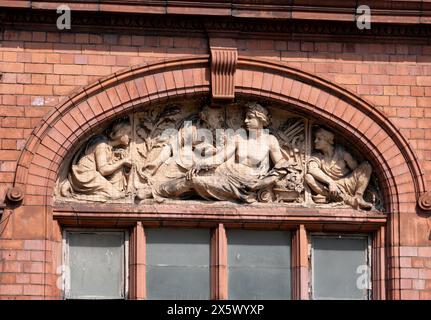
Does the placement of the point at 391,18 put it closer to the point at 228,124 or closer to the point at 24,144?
the point at 228,124

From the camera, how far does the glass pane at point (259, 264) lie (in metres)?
19.3

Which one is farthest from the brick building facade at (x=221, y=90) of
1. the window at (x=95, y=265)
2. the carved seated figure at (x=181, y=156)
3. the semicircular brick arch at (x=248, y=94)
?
the carved seated figure at (x=181, y=156)

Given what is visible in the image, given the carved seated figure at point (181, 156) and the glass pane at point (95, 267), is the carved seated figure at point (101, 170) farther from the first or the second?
the glass pane at point (95, 267)

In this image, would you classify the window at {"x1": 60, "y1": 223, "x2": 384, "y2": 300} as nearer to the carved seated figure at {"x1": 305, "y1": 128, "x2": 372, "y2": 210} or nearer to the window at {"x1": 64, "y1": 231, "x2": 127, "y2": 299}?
the window at {"x1": 64, "y1": 231, "x2": 127, "y2": 299}

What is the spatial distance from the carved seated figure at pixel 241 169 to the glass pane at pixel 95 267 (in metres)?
0.86

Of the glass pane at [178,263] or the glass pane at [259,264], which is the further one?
the glass pane at [259,264]

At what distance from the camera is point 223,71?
19.4 metres

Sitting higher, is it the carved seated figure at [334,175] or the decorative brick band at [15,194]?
the carved seated figure at [334,175]

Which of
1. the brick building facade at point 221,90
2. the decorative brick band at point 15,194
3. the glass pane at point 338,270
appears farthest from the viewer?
the glass pane at point 338,270

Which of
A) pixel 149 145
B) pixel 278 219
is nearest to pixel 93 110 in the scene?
pixel 149 145

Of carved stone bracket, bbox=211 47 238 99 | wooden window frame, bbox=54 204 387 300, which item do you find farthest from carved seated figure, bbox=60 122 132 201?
carved stone bracket, bbox=211 47 238 99

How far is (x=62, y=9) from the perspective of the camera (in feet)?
63.0

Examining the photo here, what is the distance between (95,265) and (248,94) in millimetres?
2536

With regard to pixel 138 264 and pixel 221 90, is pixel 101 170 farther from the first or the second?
pixel 221 90
